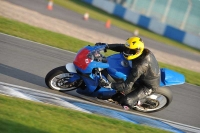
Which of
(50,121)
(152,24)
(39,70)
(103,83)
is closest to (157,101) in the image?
(103,83)

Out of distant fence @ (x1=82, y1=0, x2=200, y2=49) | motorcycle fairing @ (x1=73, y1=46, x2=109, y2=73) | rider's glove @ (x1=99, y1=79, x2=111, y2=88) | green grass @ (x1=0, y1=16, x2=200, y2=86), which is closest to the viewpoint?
motorcycle fairing @ (x1=73, y1=46, x2=109, y2=73)

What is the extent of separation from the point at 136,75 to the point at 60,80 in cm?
150

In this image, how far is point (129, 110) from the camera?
9477mm

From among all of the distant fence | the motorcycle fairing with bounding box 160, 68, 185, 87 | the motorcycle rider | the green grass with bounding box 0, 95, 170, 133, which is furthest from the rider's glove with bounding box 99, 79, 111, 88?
the distant fence

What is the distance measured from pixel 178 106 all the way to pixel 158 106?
1.41 metres

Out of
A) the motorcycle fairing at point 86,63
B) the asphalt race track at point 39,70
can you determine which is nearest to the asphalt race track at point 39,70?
the asphalt race track at point 39,70

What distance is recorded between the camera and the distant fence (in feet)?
110

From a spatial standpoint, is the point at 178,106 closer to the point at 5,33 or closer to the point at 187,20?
the point at 5,33

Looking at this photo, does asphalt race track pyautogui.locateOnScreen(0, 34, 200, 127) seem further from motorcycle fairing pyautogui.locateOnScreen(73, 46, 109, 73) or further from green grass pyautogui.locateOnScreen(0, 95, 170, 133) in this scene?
green grass pyautogui.locateOnScreen(0, 95, 170, 133)

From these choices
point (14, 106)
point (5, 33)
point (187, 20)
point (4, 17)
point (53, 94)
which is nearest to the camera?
point (14, 106)

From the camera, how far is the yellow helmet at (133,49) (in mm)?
8375

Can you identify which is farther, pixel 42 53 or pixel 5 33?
pixel 5 33

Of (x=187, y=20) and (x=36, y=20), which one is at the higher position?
(x=187, y=20)

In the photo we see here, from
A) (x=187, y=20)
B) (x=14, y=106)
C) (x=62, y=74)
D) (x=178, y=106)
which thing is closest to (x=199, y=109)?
(x=178, y=106)
